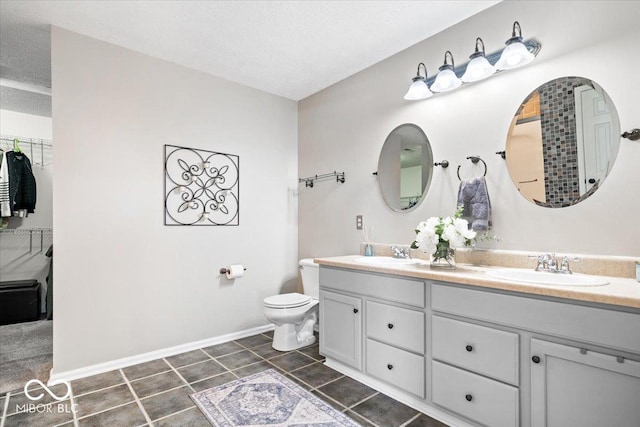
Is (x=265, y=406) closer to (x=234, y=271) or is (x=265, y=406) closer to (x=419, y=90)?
(x=234, y=271)

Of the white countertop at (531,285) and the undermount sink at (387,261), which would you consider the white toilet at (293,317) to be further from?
the white countertop at (531,285)

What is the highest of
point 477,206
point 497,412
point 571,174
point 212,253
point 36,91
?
point 36,91

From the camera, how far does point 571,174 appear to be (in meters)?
1.82

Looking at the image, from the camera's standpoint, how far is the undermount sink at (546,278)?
1542mm

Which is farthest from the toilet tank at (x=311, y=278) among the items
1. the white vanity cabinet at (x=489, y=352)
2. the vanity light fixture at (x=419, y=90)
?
the vanity light fixture at (x=419, y=90)

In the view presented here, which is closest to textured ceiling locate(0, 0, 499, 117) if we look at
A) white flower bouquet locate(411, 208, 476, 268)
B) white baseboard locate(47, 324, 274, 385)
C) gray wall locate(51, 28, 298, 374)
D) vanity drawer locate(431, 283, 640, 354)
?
gray wall locate(51, 28, 298, 374)

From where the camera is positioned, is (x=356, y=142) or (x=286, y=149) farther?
(x=286, y=149)

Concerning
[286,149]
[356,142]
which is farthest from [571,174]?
[286,149]

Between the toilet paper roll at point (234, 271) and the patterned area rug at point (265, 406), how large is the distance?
1.03 m

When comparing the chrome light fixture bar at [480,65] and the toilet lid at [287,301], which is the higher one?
the chrome light fixture bar at [480,65]

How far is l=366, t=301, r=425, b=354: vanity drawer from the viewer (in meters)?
1.93

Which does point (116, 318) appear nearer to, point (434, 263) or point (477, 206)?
point (434, 263)

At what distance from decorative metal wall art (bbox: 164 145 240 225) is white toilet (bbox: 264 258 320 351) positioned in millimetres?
946

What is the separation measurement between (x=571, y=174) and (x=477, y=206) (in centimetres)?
51
